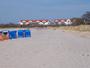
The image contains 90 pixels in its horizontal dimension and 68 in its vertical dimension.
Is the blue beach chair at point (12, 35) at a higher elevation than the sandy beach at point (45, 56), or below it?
below

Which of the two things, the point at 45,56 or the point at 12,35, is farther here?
the point at 12,35

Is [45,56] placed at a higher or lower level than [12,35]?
higher

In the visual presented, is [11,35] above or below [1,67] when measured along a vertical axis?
below

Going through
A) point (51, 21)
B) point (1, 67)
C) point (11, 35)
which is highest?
point (1, 67)

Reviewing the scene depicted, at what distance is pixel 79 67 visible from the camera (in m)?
9.55

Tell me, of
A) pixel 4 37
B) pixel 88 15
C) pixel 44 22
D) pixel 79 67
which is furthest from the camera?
pixel 44 22

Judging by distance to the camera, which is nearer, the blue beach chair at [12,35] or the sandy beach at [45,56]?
the sandy beach at [45,56]

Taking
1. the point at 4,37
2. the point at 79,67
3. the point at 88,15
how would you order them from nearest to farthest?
the point at 79,67
the point at 4,37
the point at 88,15

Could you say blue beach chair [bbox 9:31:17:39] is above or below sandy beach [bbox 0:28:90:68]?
below

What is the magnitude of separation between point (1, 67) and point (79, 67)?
2.65 m

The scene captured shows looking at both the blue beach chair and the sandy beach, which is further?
the blue beach chair

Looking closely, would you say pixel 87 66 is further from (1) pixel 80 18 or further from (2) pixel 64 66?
(1) pixel 80 18

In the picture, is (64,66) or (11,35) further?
(11,35)

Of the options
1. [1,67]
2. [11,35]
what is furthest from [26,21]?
[1,67]
